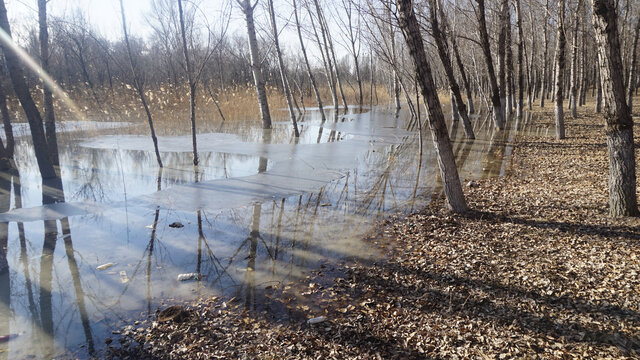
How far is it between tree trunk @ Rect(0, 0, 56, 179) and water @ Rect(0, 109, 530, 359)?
49cm

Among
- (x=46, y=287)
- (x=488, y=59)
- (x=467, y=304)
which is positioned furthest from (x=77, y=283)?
(x=488, y=59)

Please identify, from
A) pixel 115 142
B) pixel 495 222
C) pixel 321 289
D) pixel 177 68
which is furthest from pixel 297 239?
pixel 177 68

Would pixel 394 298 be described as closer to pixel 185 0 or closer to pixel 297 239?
pixel 297 239

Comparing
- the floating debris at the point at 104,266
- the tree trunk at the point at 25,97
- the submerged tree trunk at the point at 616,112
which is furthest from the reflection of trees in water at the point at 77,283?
the submerged tree trunk at the point at 616,112

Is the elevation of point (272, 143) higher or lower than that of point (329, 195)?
higher

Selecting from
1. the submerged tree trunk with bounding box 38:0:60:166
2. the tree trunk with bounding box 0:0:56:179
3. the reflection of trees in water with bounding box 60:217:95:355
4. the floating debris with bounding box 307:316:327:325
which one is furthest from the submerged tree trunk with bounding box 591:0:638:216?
the submerged tree trunk with bounding box 38:0:60:166

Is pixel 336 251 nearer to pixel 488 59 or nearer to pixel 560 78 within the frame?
pixel 560 78

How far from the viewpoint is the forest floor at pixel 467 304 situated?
2.81 meters

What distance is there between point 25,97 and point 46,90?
1654 millimetres

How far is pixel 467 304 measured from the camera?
3.30 m

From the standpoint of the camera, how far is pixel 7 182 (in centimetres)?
838

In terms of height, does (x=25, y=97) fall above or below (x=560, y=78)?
below

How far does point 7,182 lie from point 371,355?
9.37 metres

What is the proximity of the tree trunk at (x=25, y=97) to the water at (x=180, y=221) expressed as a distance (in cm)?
49
